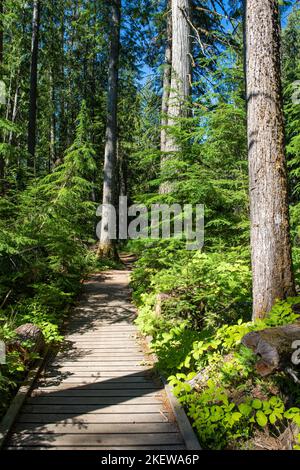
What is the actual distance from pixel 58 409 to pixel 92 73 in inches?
861

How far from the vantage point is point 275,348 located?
2.98m

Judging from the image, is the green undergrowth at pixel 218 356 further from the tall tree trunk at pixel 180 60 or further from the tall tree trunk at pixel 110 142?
the tall tree trunk at pixel 110 142

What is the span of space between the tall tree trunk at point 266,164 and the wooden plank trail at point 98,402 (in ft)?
5.74

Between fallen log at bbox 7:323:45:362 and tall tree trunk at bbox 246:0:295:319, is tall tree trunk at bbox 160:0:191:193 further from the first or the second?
fallen log at bbox 7:323:45:362

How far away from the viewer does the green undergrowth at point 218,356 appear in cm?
346

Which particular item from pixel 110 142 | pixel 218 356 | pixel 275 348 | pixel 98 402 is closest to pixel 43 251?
pixel 98 402

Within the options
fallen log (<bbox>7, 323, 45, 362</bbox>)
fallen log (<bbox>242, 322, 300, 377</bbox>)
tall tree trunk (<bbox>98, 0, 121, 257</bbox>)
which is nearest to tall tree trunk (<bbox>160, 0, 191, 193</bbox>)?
fallen log (<bbox>7, 323, 45, 362</bbox>)

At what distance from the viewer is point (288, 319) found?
3.75m

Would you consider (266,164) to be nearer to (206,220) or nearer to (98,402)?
(206,220)

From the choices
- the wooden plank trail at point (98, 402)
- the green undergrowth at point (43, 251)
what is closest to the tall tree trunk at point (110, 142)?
the green undergrowth at point (43, 251)

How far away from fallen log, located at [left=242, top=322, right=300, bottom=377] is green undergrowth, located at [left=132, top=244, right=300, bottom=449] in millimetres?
491
